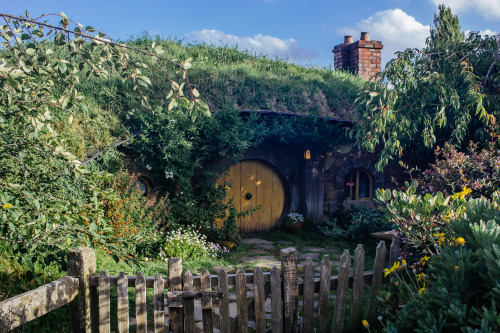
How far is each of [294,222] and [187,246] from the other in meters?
3.41

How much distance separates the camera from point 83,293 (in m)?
3.52

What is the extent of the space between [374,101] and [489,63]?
271cm

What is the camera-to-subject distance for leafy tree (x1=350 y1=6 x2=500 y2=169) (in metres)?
7.64

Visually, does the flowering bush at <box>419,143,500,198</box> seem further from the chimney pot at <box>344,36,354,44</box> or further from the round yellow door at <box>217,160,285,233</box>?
the chimney pot at <box>344,36,354,44</box>

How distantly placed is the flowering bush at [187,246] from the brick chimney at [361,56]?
8.60m

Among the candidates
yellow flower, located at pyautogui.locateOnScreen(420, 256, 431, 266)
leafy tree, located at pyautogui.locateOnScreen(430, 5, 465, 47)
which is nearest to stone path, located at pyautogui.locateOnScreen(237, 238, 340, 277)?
yellow flower, located at pyautogui.locateOnScreen(420, 256, 431, 266)

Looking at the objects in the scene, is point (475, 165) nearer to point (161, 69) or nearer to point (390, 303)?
point (390, 303)

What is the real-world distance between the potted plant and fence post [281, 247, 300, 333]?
20.0 feet

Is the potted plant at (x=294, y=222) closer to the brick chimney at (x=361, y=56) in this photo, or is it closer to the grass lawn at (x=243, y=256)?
the grass lawn at (x=243, y=256)

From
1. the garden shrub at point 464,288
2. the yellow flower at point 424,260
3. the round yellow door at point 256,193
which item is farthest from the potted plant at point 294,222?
the garden shrub at point 464,288

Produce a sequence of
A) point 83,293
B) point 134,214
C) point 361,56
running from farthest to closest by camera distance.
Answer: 1. point 361,56
2. point 134,214
3. point 83,293

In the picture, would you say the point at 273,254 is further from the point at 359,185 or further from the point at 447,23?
the point at 447,23

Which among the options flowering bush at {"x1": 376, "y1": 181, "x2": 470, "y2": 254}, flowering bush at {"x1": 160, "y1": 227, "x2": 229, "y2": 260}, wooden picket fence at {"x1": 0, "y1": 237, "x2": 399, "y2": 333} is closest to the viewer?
flowering bush at {"x1": 376, "y1": 181, "x2": 470, "y2": 254}

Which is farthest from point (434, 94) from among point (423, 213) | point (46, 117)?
point (46, 117)
